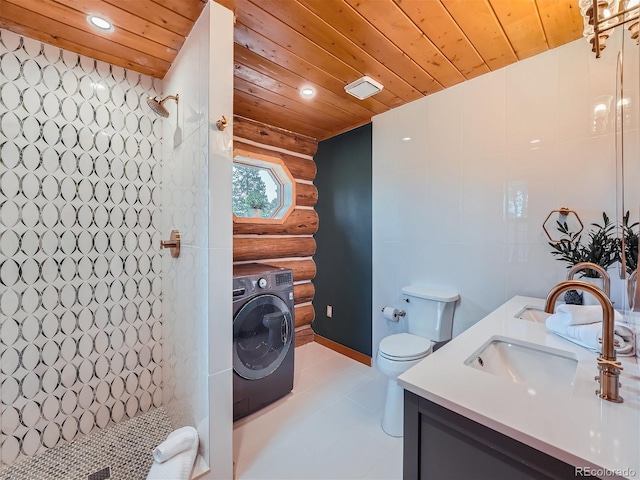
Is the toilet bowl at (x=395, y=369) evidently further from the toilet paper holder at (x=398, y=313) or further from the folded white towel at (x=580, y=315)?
the folded white towel at (x=580, y=315)

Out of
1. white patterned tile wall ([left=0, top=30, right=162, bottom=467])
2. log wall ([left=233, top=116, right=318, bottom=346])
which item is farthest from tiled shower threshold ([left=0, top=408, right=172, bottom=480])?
log wall ([left=233, top=116, right=318, bottom=346])

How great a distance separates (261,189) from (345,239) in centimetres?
103

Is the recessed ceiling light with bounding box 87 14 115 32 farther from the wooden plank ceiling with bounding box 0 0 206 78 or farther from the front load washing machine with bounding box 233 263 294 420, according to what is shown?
the front load washing machine with bounding box 233 263 294 420

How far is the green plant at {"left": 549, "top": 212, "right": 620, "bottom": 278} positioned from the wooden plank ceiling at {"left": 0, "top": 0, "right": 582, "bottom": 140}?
1.08 m

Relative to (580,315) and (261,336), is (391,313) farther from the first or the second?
(580,315)

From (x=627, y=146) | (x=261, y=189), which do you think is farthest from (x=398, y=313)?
(x=261, y=189)

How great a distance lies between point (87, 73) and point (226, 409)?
2.14 m

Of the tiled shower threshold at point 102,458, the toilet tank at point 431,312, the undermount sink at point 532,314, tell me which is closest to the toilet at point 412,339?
the toilet tank at point 431,312

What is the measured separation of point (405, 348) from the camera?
1.87m

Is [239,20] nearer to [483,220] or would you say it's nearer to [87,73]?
[87,73]

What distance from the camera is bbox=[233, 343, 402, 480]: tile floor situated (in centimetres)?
153

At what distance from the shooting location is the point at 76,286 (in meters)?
1.69

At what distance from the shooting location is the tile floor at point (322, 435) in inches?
60.2

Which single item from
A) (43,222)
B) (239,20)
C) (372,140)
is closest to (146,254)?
(43,222)
